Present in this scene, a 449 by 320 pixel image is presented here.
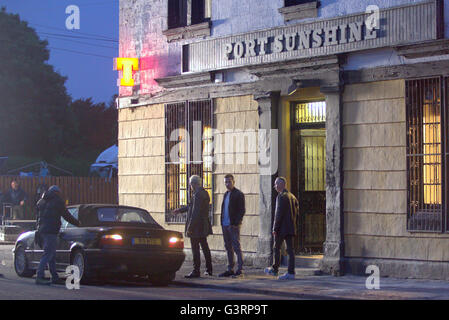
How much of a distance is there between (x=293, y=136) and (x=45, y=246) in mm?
5743

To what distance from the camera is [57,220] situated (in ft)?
48.0

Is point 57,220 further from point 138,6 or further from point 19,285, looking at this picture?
point 138,6

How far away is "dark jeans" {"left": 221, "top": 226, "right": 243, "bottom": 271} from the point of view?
15375 millimetres

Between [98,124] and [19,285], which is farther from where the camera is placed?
[98,124]

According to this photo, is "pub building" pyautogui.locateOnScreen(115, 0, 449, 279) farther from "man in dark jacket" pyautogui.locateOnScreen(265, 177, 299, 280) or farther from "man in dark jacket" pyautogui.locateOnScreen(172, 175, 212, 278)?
"man in dark jacket" pyautogui.locateOnScreen(172, 175, 212, 278)

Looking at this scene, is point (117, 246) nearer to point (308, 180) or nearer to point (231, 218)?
point (231, 218)

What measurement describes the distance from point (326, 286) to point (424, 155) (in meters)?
3.00

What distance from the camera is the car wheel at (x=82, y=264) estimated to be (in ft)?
45.4

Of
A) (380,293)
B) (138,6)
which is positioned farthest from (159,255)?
(138,6)

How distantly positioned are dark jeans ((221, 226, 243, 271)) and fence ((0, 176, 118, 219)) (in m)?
18.4

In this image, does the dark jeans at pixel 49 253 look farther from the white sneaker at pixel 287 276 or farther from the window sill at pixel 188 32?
the window sill at pixel 188 32

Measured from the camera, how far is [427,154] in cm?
1444

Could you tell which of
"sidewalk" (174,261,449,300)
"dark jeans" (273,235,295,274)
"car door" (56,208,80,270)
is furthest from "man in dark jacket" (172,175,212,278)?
"car door" (56,208,80,270)

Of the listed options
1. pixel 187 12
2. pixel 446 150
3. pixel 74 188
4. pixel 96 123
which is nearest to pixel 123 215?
pixel 446 150
